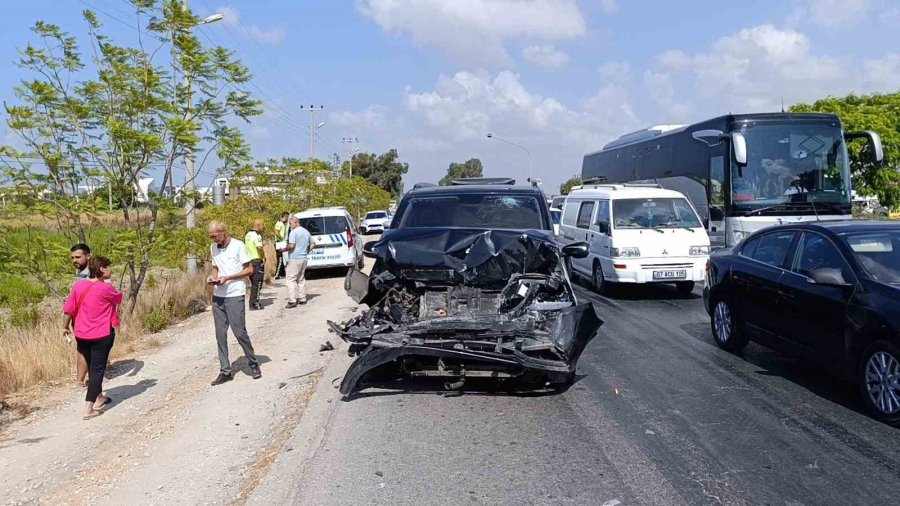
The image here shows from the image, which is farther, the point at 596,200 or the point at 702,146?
the point at 702,146

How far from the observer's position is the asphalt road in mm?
4672

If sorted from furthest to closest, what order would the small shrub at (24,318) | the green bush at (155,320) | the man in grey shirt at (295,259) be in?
the man in grey shirt at (295,259), the small shrub at (24,318), the green bush at (155,320)

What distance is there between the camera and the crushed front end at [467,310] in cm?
659

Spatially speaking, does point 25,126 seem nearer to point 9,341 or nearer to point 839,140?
point 9,341

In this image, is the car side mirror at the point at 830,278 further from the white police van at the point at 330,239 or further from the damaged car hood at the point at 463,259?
the white police van at the point at 330,239

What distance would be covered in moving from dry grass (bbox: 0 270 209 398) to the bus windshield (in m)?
11.5

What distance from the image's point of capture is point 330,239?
63.5ft

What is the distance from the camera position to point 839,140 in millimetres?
15039

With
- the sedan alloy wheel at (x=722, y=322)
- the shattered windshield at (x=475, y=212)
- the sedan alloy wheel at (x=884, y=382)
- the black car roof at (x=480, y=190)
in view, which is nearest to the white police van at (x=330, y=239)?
the black car roof at (x=480, y=190)

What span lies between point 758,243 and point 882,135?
1911 centimetres

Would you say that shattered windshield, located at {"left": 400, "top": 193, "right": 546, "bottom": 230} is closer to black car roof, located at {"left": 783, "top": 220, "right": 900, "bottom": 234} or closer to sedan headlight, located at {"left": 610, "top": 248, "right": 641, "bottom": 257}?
black car roof, located at {"left": 783, "top": 220, "right": 900, "bottom": 234}

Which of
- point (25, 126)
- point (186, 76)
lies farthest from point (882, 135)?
point (25, 126)

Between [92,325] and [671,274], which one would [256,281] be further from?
[671,274]

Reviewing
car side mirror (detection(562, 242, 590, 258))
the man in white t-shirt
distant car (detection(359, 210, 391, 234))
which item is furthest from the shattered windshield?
distant car (detection(359, 210, 391, 234))
